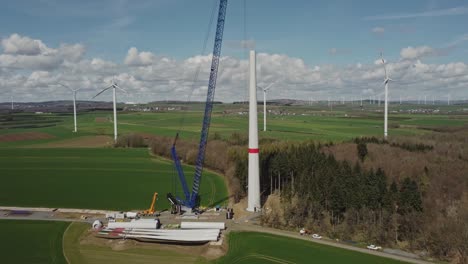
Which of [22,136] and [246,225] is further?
[22,136]

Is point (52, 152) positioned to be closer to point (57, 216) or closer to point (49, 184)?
point (49, 184)

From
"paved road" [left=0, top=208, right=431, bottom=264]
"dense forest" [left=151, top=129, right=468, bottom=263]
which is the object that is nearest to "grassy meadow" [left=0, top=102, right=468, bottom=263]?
"paved road" [left=0, top=208, right=431, bottom=264]

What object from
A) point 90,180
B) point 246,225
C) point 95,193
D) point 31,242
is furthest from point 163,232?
point 90,180

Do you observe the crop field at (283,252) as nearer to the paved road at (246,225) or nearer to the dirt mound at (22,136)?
the paved road at (246,225)

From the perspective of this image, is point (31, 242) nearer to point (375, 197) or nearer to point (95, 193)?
point (95, 193)

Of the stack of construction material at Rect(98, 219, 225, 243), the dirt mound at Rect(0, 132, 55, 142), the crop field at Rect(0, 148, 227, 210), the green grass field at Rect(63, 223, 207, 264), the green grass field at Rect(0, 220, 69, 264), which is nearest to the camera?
the green grass field at Rect(0, 220, 69, 264)

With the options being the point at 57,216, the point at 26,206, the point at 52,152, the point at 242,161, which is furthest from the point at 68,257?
the point at 52,152

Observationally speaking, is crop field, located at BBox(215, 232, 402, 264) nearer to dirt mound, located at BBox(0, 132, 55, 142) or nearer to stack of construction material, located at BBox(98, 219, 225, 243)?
stack of construction material, located at BBox(98, 219, 225, 243)
